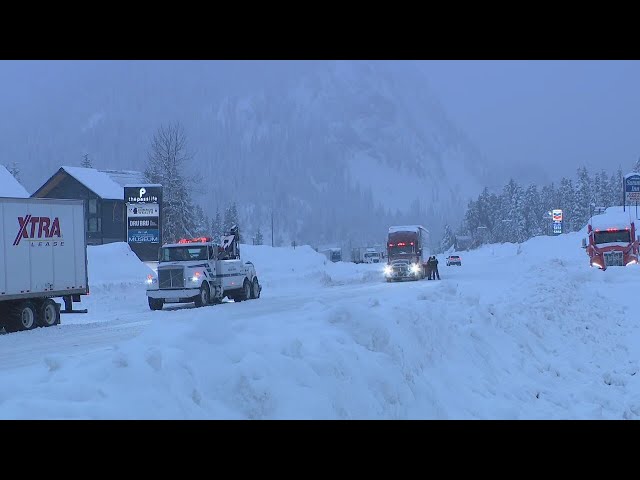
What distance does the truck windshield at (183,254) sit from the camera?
31531mm

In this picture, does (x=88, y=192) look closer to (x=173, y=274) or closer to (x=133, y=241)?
(x=133, y=241)

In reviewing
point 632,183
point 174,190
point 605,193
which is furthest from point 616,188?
point 174,190

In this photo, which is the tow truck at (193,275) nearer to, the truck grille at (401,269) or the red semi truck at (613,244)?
the truck grille at (401,269)

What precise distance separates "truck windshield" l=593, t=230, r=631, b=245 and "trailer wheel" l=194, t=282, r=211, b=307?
27.4m

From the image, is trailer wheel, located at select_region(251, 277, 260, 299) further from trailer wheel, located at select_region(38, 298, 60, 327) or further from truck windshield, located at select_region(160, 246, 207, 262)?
trailer wheel, located at select_region(38, 298, 60, 327)

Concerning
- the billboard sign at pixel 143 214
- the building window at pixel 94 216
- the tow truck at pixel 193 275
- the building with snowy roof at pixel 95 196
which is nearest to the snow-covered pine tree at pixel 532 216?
the building with snowy roof at pixel 95 196

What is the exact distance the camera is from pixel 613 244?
1806 inches

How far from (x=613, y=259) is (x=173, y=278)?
29178 mm

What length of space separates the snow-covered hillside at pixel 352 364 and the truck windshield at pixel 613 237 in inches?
1002

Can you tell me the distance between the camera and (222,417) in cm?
729

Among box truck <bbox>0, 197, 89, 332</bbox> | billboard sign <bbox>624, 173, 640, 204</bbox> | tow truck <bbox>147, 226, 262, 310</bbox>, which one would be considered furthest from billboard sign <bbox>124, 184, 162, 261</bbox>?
billboard sign <bbox>624, 173, 640, 204</bbox>

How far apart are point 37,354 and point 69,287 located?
865 centimetres

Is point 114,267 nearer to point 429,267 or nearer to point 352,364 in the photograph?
point 429,267
